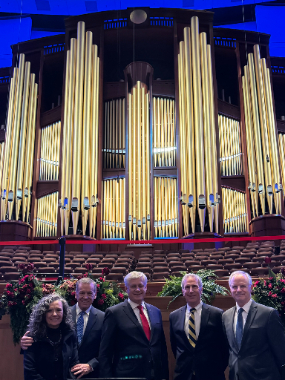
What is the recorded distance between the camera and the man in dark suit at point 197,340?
3080 mm

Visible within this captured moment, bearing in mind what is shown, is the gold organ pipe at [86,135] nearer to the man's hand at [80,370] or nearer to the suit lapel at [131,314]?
the suit lapel at [131,314]

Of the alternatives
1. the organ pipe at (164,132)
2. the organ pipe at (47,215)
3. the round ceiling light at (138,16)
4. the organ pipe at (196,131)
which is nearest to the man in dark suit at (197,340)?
the organ pipe at (196,131)

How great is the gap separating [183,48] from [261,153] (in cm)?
397

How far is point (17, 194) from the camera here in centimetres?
1173

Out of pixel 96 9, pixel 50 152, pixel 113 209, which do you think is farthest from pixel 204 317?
pixel 96 9

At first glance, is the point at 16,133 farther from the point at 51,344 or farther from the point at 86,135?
the point at 51,344

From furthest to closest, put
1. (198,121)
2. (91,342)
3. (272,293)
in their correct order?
(198,121), (272,293), (91,342)

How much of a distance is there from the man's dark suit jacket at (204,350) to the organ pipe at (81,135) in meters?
7.96

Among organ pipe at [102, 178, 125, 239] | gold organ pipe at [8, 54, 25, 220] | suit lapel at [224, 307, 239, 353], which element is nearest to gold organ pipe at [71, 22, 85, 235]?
organ pipe at [102, 178, 125, 239]

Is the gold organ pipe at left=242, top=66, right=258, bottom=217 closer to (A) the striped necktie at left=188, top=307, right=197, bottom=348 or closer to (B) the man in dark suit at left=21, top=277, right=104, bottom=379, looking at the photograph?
(A) the striped necktie at left=188, top=307, right=197, bottom=348

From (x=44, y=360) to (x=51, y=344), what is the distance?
11 cm

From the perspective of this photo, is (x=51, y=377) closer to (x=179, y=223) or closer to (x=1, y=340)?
(x=1, y=340)

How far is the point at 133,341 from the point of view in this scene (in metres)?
3.13

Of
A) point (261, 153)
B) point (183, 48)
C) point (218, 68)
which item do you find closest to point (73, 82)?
point (183, 48)
